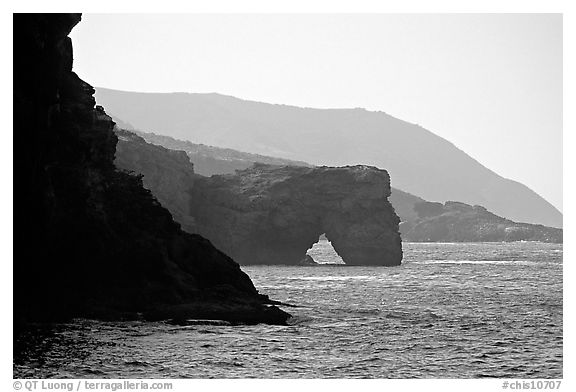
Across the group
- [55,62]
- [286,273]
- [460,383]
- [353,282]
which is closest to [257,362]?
[460,383]

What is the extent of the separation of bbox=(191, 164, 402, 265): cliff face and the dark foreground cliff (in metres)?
66.3

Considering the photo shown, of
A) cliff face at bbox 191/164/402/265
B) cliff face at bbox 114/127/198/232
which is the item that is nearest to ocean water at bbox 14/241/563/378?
cliff face at bbox 191/164/402/265

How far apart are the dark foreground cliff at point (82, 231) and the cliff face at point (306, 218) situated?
66.3m

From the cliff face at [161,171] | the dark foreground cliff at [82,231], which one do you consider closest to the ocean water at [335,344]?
the dark foreground cliff at [82,231]

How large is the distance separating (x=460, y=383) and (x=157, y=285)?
22.1 meters

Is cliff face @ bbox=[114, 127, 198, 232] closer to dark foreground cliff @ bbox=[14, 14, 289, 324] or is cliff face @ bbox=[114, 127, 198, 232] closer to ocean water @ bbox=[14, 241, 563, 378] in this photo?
ocean water @ bbox=[14, 241, 563, 378]

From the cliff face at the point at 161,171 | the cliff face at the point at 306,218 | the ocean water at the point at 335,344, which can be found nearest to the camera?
the ocean water at the point at 335,344

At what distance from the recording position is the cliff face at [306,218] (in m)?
120

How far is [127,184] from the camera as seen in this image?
5503 cm

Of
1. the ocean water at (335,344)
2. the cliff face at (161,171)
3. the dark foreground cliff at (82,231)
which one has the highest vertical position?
the cliff face at (161,171)

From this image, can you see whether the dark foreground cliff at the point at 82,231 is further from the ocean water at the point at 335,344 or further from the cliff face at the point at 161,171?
the cliff face at the point at 161,171

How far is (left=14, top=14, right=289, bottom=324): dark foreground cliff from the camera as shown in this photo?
41.2 m

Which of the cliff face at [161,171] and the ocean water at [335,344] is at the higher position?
the cliff face at [161,171]

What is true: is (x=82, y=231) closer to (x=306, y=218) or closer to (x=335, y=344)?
(x=335, y=344)
